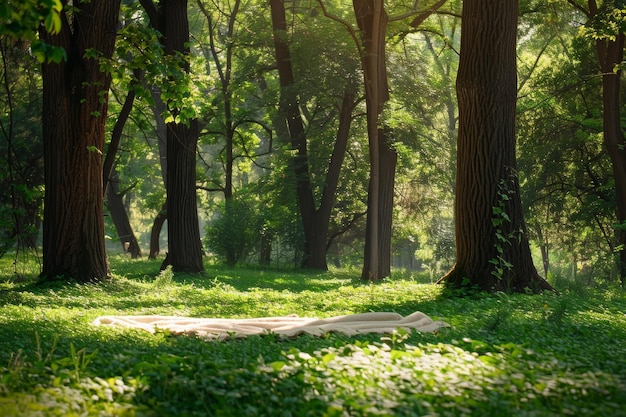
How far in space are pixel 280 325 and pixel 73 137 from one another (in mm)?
6736

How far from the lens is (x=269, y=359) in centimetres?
614

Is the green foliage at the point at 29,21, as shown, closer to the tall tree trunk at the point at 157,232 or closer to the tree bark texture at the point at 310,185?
the tree bark texture at the point at 310,185

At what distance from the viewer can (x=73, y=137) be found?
13.2 metres

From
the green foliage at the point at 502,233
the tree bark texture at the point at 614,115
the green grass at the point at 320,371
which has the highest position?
the tree bark texture at the point at 614,115

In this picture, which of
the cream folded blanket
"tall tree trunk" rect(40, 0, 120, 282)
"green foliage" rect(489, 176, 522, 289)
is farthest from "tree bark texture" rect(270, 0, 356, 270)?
the cream folded blanket

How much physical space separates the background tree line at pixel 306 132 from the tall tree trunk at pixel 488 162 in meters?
0.08

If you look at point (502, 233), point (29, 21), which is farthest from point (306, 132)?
point (29, 21)

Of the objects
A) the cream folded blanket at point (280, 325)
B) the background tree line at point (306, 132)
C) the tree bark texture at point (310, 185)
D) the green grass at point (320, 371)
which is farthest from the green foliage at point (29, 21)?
the tree bark texture at point (310, 185)

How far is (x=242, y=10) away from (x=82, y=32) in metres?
16.8

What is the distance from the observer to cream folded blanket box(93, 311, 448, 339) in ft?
25.4

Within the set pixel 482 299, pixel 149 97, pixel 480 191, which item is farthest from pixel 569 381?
pixel 149 97

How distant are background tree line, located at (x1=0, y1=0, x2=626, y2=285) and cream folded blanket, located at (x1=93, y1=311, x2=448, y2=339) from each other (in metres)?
3.37

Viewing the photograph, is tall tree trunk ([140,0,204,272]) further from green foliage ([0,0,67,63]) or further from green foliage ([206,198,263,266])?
green foliage ([0,0,67,63])

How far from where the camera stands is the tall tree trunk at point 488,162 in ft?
37.1
